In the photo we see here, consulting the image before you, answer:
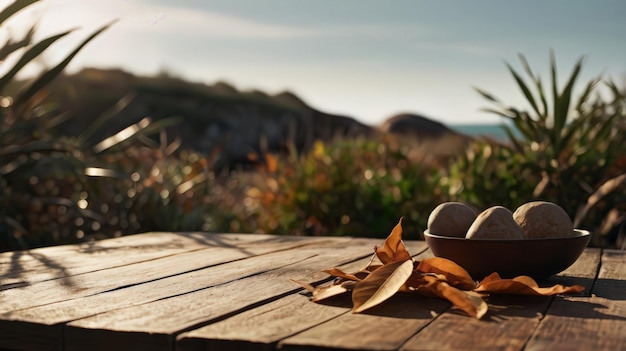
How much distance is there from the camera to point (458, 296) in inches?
49.2

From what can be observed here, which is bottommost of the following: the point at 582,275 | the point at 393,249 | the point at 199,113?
the point at 582,275

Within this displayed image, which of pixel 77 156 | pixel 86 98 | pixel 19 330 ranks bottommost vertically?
pixel 19 330

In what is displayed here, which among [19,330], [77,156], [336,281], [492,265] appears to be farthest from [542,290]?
Result: [77,156]

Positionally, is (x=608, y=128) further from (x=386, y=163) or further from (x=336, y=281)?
(x=336, y=281)

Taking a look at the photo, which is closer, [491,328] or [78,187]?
[491,328]

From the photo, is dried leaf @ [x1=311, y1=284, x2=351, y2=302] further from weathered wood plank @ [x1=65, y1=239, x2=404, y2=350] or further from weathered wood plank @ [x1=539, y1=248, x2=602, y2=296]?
weathered wood plank @ [x1=539, y1=248, x2=602, y2=296]

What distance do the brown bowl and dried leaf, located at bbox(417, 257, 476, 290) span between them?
0.09 meters

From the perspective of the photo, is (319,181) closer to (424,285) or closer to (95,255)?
(95,255)

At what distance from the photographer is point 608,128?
11.7ft

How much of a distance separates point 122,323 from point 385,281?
17.8 inches

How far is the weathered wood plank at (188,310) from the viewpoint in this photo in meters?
1.15

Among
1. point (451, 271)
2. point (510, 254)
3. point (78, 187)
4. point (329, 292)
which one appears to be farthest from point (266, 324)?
point (78, 187)

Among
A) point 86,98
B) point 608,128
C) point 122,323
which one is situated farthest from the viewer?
point 86,98

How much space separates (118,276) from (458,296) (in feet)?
2.69
